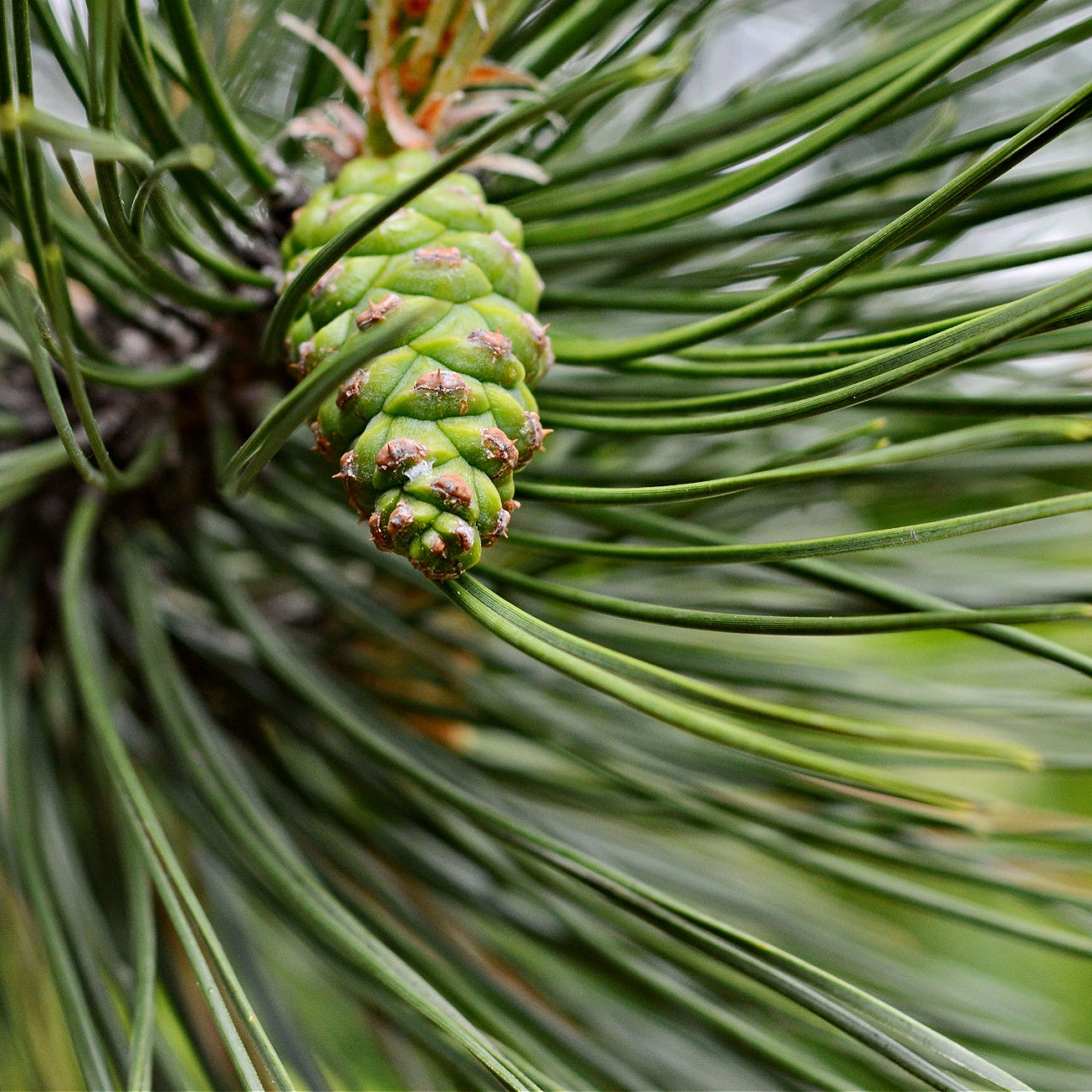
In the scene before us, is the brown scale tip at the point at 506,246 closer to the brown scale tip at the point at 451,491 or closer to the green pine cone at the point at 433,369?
the green pine cone at the point at 433,369

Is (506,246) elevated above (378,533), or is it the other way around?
(506,246)

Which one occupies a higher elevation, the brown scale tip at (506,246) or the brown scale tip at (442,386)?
the brown scale tip at (506,246)

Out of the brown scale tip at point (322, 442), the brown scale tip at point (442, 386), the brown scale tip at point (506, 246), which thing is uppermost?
the brown scale tip at point (506, 246)

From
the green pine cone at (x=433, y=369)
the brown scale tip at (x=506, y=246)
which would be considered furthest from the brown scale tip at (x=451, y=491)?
the brown scale tip at (x=506, y=246)

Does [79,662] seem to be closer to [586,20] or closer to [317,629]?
[317,629]

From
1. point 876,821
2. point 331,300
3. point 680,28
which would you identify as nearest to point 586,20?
point 680,28
